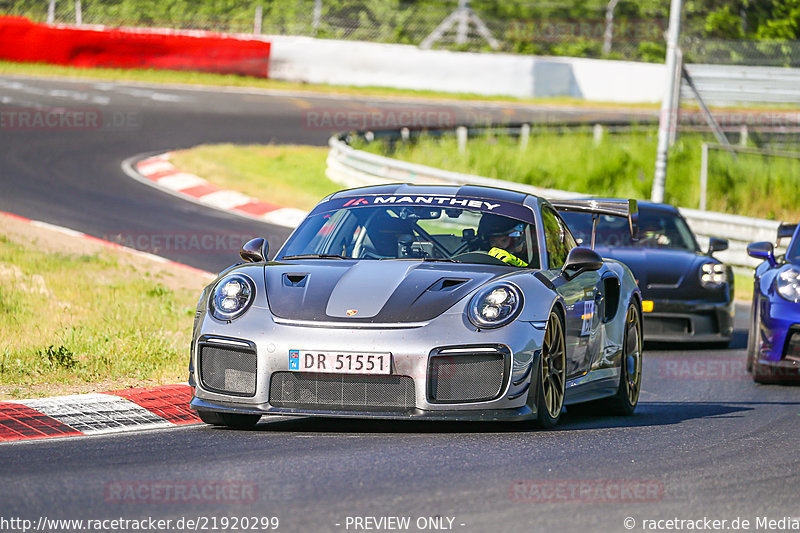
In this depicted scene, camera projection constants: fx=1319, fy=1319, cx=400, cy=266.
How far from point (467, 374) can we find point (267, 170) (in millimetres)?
17181

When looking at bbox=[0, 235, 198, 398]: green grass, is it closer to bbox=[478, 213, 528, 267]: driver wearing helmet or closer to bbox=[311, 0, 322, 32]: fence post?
bbox=[478, 213, 528, 267]: driver wearing helmet

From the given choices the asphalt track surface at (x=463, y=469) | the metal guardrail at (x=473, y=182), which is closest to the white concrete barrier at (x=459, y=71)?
the metal guardrail at (x=473, y=182)

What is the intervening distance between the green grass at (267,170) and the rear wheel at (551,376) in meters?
13.1

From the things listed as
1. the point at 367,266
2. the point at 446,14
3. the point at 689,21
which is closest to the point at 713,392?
the point at 367,266

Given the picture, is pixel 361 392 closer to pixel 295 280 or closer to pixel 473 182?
pixel 295 280

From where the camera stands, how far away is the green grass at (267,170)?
813 inches

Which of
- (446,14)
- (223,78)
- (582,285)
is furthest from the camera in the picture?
(446,14)

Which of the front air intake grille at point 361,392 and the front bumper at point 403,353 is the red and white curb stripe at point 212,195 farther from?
the front air intake grille at point 361,392

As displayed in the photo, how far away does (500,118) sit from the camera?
33406mm

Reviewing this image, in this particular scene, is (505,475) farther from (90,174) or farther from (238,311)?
(90,174)

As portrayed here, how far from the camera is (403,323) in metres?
6.10

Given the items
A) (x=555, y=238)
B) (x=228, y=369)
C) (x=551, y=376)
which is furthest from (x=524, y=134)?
(x=228, y=369)

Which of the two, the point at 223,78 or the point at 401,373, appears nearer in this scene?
the point at 401,373

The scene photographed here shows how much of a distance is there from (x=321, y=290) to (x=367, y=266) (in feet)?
1.27
